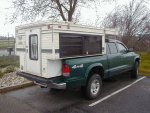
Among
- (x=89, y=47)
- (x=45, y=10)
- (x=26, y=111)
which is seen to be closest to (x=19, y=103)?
(x=26, y=111)

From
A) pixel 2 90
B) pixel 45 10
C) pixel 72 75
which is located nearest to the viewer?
pixel 72 75

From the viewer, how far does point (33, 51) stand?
5809 mm

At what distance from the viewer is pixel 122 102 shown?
19.2 feet

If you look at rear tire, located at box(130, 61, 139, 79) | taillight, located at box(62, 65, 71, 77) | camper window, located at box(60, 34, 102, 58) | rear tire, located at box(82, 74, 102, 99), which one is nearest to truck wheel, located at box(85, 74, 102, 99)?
rear tire, located at box(82, 74, 102, 99)

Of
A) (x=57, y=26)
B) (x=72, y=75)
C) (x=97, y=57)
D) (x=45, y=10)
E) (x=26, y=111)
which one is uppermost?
(x=45, y=10)

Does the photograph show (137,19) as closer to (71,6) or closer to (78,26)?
(71,6)

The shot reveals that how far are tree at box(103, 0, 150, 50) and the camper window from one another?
37.5 ft

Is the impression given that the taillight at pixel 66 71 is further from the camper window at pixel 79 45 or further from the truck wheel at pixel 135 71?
the truck wheel at pixel 135 71

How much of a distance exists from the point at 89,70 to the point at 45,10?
608cm

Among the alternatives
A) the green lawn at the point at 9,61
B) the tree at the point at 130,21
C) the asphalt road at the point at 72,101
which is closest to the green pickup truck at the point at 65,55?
the asphalt road at the point at 72,101

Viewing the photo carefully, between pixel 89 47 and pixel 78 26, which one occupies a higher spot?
pixel 78 26

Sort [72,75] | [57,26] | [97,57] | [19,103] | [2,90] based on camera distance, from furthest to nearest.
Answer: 1. [2,90]
2. [97,57]
3. [19,103]
4. [72,75]
5. [57,26]

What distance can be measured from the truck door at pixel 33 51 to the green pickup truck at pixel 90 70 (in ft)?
0.72

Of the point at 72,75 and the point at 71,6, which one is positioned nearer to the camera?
the point at 72,75
